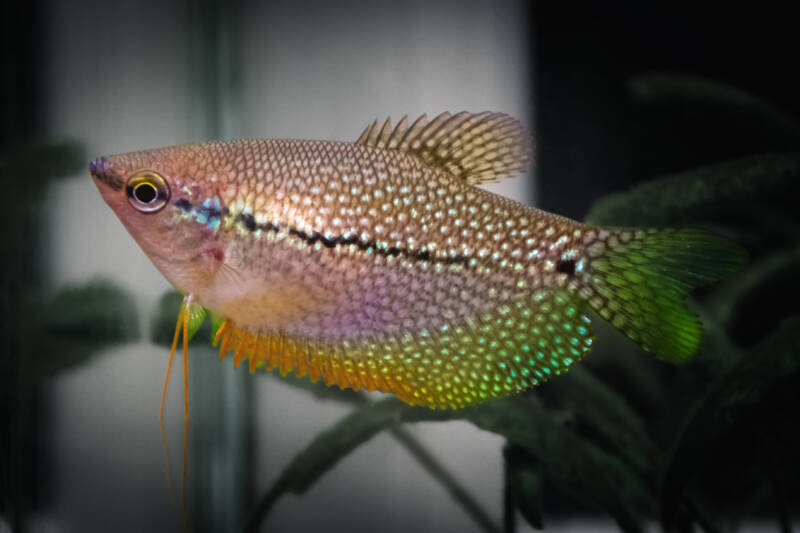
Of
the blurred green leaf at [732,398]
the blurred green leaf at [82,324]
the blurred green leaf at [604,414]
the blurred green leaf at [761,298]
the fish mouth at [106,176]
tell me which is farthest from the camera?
the blurred green leaf at [761,298]

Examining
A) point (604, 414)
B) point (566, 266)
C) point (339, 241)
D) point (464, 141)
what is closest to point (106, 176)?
point (339, 241)

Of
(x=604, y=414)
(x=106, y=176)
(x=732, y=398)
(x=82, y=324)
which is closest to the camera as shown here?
(x=106, y=176)

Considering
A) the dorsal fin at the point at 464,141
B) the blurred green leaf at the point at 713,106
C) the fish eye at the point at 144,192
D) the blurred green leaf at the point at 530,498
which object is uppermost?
the blurred green leaf at the point at 713,106

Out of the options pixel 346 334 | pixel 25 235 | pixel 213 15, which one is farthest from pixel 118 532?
pixel 213 15

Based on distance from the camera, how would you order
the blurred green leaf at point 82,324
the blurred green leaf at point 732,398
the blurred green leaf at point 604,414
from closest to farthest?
the blurred green leaf at point 732,398 → the blurred green leaf at point 82,324 → the blurred green leaf at point 604,414

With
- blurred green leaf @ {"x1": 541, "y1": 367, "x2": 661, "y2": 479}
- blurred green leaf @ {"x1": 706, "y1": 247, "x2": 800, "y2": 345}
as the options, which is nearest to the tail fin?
blurred green leaf @ {"x1": 541, "y1": 367, "x2": 661, "y2": 479}

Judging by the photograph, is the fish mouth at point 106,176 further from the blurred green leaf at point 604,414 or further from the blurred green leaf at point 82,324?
the blurred green leaf at point 604,414

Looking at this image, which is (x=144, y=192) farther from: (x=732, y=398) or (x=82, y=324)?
(x=732, y=398)

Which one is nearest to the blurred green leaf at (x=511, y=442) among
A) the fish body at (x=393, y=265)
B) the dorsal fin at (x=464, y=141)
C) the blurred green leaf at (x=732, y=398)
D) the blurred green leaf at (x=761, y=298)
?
the blurred green leaf at (x=732, y=398)
